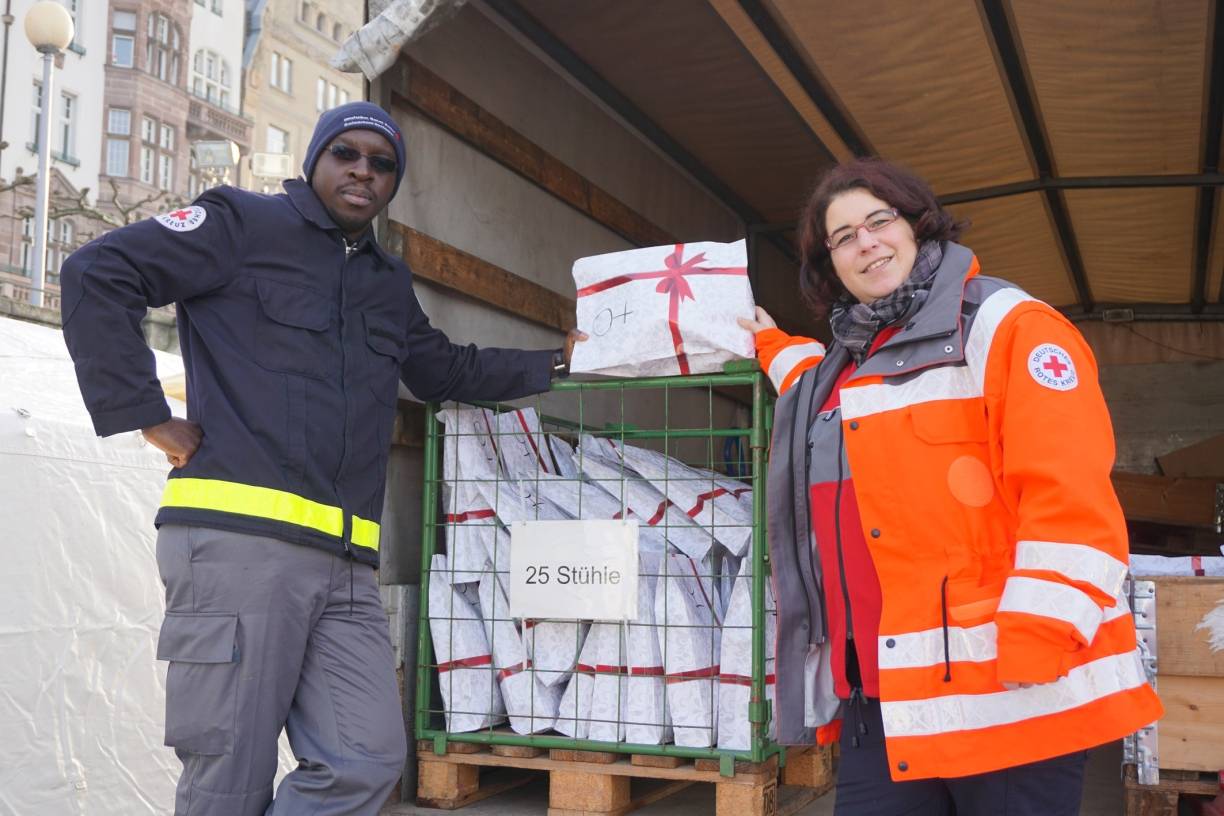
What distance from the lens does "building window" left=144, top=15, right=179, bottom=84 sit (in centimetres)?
4506

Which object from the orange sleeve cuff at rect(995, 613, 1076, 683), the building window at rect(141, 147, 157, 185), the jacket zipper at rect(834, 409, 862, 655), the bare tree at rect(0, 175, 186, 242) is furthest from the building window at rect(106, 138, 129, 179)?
the orange sleeve cuff at rect(995, 613, 1076, 683)

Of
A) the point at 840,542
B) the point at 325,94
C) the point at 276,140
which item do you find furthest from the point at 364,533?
the point at 325,94

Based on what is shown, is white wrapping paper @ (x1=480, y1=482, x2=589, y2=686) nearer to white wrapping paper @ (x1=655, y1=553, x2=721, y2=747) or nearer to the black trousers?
white wrapping paper @ (x1=655, y1=553, x2=721, y2=747)

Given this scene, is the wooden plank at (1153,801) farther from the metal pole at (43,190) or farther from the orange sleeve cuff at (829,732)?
the metal pole at (43,190)

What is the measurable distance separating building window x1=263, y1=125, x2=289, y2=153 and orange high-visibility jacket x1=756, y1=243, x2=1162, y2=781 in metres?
55.0

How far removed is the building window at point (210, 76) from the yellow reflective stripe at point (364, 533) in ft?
164

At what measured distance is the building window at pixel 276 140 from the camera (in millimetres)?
54500

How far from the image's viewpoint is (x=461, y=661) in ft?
14.3

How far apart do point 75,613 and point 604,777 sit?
177 cm

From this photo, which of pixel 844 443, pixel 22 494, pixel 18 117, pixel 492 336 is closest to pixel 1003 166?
pixel 492 336

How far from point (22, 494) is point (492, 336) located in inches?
83.6

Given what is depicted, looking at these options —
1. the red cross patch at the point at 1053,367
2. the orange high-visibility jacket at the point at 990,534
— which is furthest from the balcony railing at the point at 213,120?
the red cross patch at the point at 1053,367

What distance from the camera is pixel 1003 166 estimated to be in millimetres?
7383

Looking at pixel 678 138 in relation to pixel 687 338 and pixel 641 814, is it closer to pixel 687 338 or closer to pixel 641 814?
pixel 687 338
